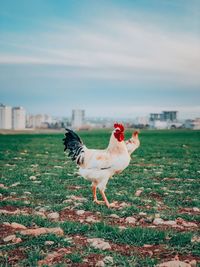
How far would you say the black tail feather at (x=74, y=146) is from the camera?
1029cm

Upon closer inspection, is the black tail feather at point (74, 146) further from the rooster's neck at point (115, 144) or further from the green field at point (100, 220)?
the green field at point (100, 220)

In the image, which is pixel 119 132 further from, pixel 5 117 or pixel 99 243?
pixel 5 117

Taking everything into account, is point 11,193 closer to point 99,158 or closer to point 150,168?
point 99,158

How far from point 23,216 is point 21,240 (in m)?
1.51

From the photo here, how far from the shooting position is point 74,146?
1061 cm

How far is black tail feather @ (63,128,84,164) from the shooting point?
1029 centimetres

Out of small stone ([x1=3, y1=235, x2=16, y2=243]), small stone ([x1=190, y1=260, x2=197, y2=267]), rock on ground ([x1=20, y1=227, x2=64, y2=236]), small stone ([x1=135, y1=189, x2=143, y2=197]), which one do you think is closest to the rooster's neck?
small stone ([x1=135, y1=189, x2=143, y2=197])

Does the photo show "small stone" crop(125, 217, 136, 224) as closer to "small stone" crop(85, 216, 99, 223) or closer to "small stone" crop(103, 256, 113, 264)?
"small stone" crop(85, 216, 99, 223)

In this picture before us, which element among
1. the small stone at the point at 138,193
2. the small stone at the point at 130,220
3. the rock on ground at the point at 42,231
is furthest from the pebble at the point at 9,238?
the small stone at the point at 138,193

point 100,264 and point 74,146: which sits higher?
point 74,146

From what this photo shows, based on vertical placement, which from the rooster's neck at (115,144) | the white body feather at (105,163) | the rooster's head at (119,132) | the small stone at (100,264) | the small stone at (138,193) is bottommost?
the small stone at (138,193)

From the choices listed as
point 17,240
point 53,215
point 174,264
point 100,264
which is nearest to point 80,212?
point 53,215

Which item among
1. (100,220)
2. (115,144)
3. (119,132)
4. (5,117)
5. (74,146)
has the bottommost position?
(100,220)

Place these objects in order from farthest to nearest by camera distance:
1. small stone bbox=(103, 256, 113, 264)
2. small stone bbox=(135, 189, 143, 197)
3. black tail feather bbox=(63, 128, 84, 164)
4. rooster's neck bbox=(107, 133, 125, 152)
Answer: small stone bbox=(135, 189, 143, 197), black tail feather bbox=(63, 128, 84, 164), rooster's neck bbox=(107, 133, 125, 152), small stone bbox=(103, 256, 113, 264)
